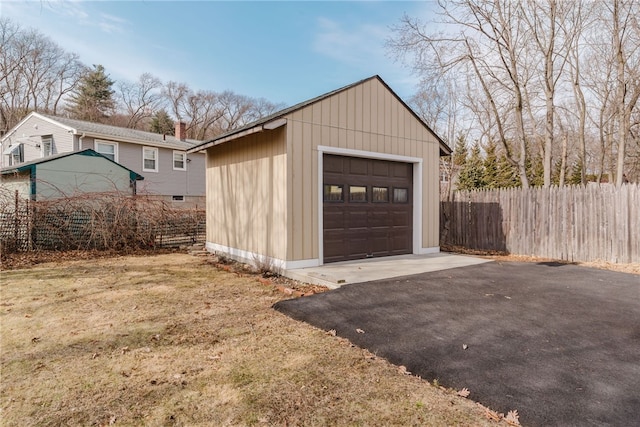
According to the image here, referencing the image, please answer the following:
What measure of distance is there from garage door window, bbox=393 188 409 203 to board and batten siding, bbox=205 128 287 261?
320 cm

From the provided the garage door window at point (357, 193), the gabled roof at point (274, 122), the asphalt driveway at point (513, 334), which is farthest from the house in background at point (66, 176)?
the asphalt driveway at point (513, 334)

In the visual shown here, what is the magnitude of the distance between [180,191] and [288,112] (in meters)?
15.5

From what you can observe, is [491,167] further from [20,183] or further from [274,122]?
[20,183]

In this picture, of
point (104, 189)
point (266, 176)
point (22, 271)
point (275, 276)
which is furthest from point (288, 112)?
point (104, 189)

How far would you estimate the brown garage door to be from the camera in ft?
24.1

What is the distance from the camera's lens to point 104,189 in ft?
41.3

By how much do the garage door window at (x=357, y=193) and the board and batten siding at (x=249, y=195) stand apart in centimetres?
172

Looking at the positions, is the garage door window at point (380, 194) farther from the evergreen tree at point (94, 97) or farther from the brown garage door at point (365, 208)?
the evergreen tree at point (94, 97)

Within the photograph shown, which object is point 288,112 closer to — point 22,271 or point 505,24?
point 22,271

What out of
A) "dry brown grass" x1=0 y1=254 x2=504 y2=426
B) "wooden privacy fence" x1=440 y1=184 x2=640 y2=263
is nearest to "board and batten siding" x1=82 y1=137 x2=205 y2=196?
"dry brown grass" x1=0 y1=254 x2=504 y2=426

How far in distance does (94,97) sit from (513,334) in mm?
36430

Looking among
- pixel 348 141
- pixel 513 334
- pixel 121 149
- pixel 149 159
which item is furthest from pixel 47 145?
pixel 513 334

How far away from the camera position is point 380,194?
8.18 m

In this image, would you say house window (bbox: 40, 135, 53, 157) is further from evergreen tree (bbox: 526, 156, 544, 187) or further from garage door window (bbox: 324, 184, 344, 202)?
evergreen tree (bbox: 526, 156, 544, 187)
